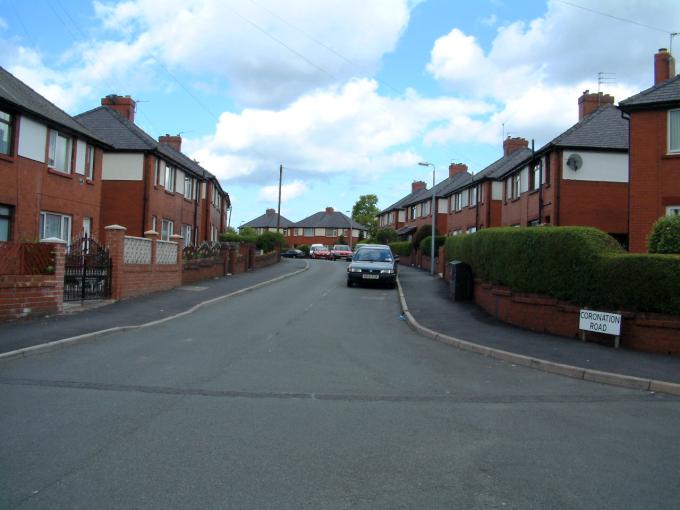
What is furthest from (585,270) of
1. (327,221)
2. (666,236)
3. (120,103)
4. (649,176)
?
(327,221)

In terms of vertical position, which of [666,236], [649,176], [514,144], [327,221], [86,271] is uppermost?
[514,144]

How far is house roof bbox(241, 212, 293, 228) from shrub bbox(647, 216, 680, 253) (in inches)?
3251

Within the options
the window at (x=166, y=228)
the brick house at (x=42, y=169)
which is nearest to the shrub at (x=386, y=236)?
the window at (x=166, y=228)

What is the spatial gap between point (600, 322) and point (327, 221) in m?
80.3

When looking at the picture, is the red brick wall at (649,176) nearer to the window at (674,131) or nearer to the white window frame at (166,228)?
the window at (674,131)

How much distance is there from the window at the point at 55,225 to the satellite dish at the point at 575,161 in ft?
66.2

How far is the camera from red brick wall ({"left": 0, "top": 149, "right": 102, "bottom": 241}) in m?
18.2

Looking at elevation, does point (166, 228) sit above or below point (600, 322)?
above

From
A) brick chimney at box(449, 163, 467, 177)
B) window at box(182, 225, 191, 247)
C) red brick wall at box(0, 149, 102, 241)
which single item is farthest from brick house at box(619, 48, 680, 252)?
brick chimney at box(449, 163, 467, 177)

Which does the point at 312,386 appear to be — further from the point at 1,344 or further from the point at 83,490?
the point at 1,344

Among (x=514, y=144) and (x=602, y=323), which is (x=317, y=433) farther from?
(x=514, y=144)

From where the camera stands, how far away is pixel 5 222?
18.3m

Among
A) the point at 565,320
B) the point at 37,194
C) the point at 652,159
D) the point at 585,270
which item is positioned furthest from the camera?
the point at 37,194

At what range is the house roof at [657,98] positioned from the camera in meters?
17.7
